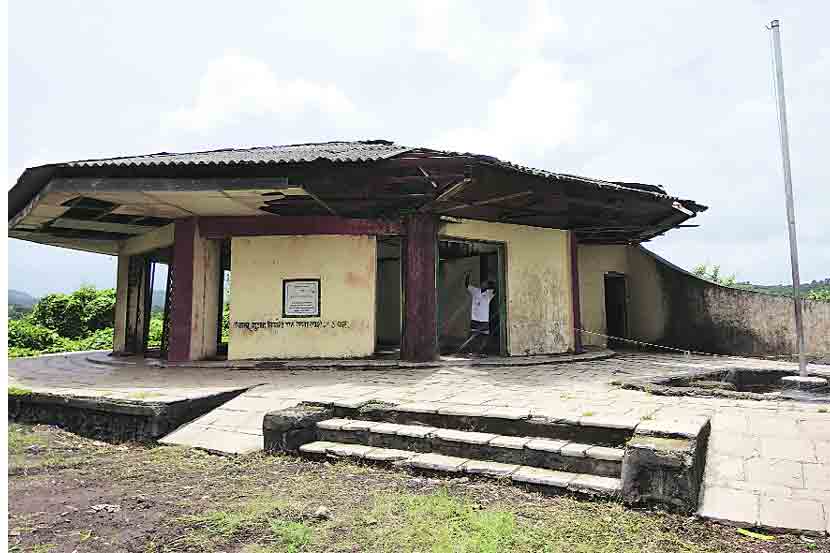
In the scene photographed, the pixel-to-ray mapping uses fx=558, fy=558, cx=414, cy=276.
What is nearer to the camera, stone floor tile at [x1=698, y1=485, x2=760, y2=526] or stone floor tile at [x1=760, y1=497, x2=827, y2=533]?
stone floor tile at [x1=760, y1=497, x2=827, y2=533]

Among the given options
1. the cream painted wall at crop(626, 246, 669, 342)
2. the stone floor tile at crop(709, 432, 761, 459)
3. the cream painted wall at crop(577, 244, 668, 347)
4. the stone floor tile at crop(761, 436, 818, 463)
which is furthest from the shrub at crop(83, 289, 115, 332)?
the stone floor tile at crop(761, 436, 818, 463)

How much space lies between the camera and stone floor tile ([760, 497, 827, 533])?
9.94 feet

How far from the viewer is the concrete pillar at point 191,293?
10.5 metres

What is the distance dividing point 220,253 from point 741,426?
963 centimetres

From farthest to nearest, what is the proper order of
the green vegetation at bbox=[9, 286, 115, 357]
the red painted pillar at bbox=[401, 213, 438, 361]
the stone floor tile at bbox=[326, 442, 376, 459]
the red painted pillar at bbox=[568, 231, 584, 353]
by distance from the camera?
the green vegetation at bbox=[9, 286, 115, 357], the red painted pillar at bbox=[568, 231, 584, 353], the red painted pillar at bbox=[401, 213, 438, 361], the stone floor tile at bbox=[326, 442, 376, 459]

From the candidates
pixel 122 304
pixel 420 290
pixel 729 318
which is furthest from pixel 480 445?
pixel 122 304

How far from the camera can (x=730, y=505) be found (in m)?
3.31

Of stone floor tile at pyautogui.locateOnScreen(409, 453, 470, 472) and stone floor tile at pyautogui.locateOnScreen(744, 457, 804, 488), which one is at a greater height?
stone floor tile at pyautogui.locateOnScreen(744, 457, 804, 488)

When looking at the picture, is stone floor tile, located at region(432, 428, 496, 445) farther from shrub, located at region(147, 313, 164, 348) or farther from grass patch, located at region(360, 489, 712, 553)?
shrub, located at region(147, 313, 164, 348)

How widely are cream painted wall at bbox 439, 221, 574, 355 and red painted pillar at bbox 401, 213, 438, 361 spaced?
788mm

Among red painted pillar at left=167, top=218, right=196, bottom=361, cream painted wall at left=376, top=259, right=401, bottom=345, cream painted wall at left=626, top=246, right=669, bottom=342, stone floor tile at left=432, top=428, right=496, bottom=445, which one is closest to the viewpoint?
stone floor tile at left=432, top=428, right=496, bottom=445

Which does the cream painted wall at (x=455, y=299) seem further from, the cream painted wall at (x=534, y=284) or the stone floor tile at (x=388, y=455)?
the stone floor tile at (x=388, y=455)

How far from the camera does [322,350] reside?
33.8 feet

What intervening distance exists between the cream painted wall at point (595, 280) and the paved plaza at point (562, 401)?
3158mm
